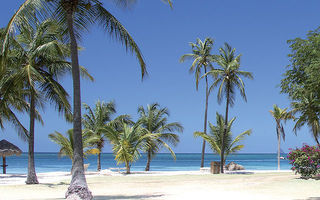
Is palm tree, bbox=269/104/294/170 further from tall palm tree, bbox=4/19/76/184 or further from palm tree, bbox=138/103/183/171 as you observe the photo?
tall palm tree, bbox=4/19/76/184

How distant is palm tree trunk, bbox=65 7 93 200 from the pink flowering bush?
11.2 m

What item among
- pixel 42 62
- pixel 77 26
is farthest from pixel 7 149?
pixel 77 26

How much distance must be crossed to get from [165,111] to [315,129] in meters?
12.3

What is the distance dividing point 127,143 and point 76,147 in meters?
11.1

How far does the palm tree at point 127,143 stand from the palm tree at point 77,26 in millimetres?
10324

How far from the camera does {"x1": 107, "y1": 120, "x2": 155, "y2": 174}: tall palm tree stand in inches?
837

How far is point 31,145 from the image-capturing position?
611 inches

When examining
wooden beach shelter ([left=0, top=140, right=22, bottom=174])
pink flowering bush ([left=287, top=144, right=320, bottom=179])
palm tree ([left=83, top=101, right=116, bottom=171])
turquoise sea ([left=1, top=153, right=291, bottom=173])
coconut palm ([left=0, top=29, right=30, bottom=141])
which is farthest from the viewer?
turquoise sea ([left=1, top=153, right=291, bottom=173])

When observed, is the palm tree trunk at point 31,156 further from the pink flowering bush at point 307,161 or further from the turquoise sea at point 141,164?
the turquoise sea at point 141,164

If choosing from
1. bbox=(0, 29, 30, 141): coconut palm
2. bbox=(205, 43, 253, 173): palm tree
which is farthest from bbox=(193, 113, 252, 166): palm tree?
bbox=(0, 29, 30, 141): coconut palm

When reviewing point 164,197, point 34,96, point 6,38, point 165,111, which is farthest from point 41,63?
point 165,111

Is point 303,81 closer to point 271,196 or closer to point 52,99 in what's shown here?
point 271,196

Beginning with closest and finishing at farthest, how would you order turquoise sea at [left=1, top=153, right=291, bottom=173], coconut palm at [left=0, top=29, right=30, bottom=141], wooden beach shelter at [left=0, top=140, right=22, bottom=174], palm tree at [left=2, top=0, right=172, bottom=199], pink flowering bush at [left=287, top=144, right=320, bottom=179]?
palm tree at [left=2, top=0, right=172, bottom=199] → coconut palm at [left=0, top=29, right=30, bottom=141] → pink flowering bush at [left=287, top=144, right=320, bottom=179] → wooden beach shelter at [left=0, top=140, right=22, bottom=174] → turquoise sea at [left=1, top=153, right=291, bottom=173]

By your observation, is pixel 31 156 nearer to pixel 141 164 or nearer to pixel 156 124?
pixel 156 124
